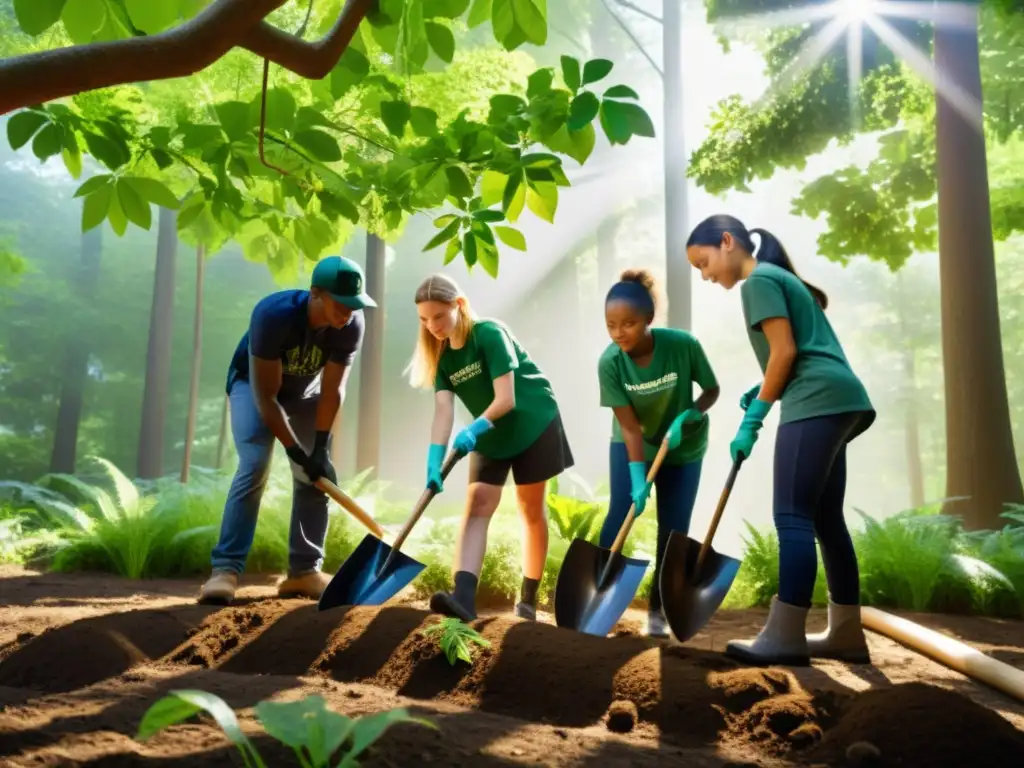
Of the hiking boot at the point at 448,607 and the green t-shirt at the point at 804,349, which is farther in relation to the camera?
the hiking boot at the point at 448,607

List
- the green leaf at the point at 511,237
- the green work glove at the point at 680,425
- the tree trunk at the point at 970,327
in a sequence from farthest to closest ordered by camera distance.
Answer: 1. the tree trunk at the point at 970,327
2. the green work glove at the point at 680,425
3. the green leaf at the point at 511,237

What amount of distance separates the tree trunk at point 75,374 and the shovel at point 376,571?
17383mm

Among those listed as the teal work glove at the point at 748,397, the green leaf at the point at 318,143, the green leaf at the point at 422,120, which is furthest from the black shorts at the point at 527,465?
the green leaf at the point at 318,143

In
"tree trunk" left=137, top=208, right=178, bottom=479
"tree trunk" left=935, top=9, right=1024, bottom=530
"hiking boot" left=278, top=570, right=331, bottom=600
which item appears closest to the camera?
"hiking boot" left=278, top=570, right=331, bottom=600

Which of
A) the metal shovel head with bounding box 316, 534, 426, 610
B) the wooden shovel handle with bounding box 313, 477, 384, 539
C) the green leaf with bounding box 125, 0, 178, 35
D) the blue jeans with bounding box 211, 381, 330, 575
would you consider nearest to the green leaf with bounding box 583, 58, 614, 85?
the green leaf with bounding box 125, 0, 178, 35

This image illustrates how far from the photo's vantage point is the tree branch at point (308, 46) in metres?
1.95

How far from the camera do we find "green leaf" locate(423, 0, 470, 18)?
7.10 ft

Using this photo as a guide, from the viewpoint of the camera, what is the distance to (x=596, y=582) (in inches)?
150

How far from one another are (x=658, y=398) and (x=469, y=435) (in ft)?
3.23

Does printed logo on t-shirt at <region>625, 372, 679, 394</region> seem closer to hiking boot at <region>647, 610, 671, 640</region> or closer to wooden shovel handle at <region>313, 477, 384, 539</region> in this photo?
hiking boot at <region>647, 610, 671, 640</region>

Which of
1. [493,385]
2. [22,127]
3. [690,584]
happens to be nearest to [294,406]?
[493,385]

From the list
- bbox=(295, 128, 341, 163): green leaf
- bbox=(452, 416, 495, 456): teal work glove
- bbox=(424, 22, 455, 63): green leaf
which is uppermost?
bbox=(424, 22, 455, 63): green leaf

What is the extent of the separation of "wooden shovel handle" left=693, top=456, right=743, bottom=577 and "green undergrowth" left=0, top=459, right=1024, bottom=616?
186 centimetres

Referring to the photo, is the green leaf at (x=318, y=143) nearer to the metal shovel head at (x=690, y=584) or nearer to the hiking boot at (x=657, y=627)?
the metal shovel head at (x=690, y=584)
